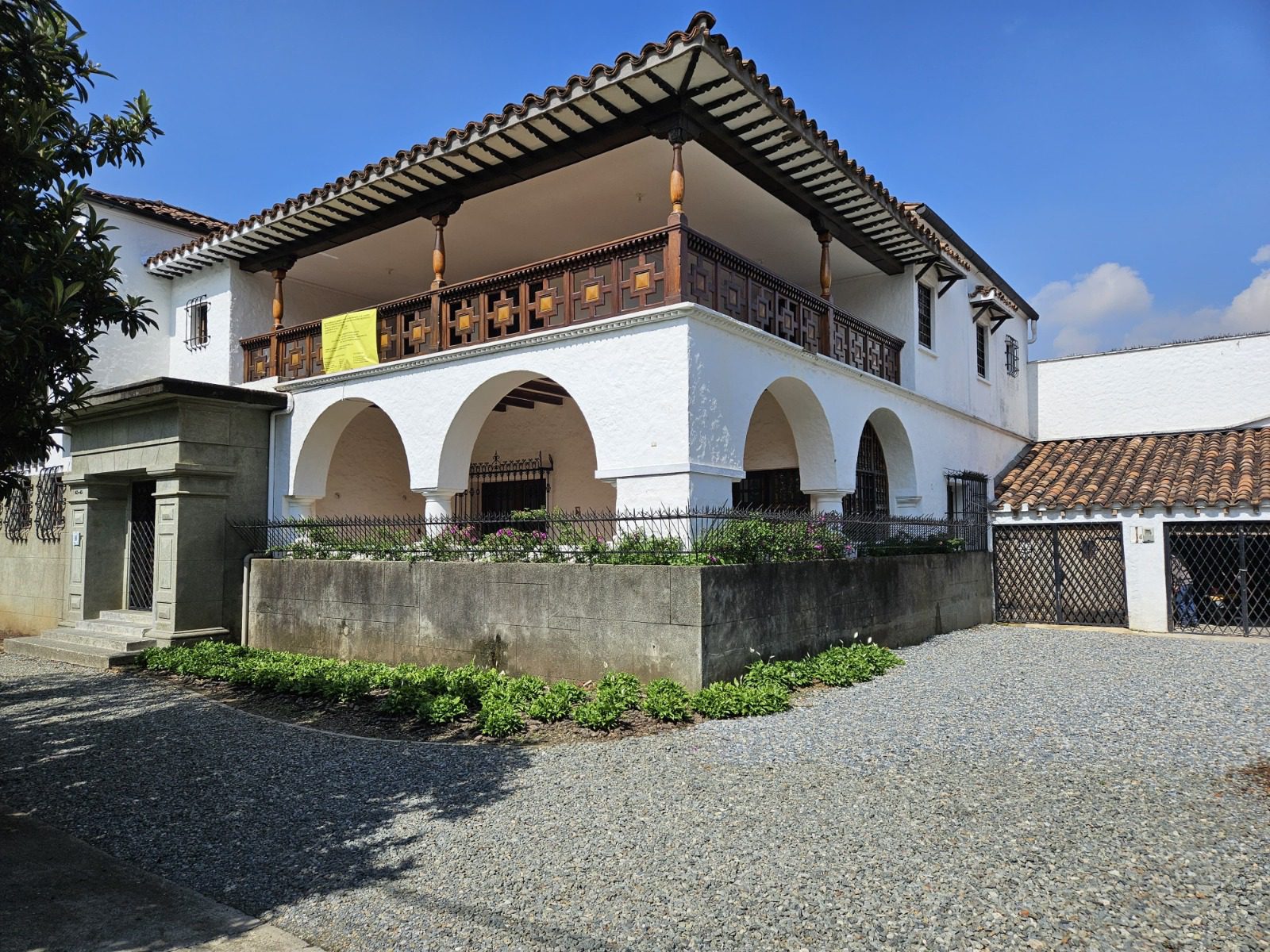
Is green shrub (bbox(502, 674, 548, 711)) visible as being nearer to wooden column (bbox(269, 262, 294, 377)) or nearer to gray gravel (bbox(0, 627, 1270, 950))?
gray gravel (bbox(0, 627, 1270, 950))

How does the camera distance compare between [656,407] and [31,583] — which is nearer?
[656,407]

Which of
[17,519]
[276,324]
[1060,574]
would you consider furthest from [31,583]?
[1060,574]

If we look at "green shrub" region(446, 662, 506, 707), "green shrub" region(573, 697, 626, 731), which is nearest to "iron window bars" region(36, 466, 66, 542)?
"green shrub" region(446, 662, 506, 707)

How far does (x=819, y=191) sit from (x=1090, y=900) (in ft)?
31.7

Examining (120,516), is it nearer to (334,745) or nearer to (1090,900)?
(334,745)

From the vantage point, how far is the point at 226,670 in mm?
9523

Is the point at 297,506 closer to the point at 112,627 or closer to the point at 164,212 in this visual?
the point at 112,627

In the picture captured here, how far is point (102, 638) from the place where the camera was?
1168cm

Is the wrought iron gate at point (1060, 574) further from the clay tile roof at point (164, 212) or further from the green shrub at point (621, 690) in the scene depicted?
the clay tile roof at point (164, 212)

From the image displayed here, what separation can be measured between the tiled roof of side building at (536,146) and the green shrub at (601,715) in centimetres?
614

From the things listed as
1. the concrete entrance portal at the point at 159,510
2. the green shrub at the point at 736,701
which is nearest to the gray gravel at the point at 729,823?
the green shrub at the point at 736,701

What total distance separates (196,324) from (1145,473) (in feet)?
59.3

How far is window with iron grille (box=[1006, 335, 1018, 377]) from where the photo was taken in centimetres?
1914

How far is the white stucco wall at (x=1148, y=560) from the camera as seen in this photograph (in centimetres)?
1362
